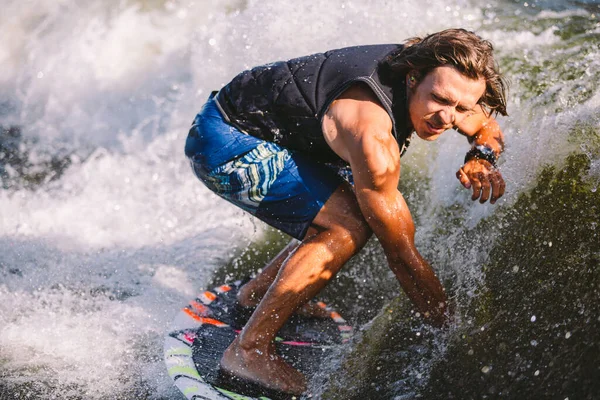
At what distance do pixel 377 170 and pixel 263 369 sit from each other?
41.4 inches

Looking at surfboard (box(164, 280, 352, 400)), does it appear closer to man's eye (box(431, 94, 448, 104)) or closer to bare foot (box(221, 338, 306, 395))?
bare foot (box(221, 338, 306, 395))

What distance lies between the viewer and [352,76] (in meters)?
2.98

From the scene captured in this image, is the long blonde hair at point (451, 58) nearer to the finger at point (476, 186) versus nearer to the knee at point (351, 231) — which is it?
the finger at point (476, 186)

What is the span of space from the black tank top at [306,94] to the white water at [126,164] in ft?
3.52

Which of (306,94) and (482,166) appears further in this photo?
(482,166)

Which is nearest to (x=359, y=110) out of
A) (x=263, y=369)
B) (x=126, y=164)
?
(x=263, y=369)

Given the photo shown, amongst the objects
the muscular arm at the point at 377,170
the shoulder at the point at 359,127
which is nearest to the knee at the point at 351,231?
the muscular arm at the point at 377,170

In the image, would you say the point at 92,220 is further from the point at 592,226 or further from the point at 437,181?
the point at 592,226

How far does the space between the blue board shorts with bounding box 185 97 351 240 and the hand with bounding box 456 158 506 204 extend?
569 millimetres

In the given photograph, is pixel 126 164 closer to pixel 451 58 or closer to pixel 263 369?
pixel 263 369

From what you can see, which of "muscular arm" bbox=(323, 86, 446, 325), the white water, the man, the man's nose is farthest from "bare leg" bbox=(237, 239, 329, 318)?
the man's nose

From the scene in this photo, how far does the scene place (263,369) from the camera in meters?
3.18

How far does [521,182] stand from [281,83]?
4.54 feet

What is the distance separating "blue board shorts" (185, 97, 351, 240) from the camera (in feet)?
10.6
